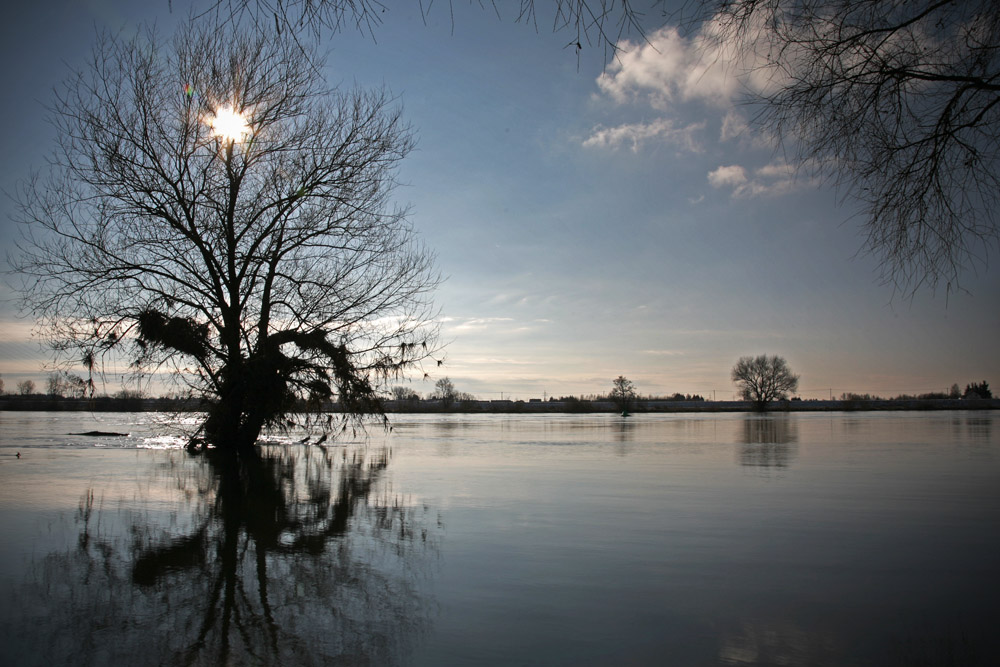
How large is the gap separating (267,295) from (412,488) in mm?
8411

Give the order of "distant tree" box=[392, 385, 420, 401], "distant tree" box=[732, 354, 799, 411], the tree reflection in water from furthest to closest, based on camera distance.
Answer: "distant tree" box=[732, 354, 799, 411] → "distant tree" box=[392, 385, 420, 401] → the tree reflection in water

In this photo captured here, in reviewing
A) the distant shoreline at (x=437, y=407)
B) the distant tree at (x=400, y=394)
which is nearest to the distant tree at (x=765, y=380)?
the distant shoreline at (x=437, y=407)

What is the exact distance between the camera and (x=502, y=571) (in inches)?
174

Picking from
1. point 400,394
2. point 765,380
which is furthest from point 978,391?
point 400,394

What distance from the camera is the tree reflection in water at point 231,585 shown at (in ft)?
10.2

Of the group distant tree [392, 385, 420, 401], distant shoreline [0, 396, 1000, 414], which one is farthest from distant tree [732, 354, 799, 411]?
distant tree [392, 385, 420, 401]

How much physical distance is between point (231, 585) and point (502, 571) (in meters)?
1.74

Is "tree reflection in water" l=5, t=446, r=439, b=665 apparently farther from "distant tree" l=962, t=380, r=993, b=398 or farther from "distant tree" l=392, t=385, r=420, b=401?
"distant tree" l=962, t=380, r=993, b=398

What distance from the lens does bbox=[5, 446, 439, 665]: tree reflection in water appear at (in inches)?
123

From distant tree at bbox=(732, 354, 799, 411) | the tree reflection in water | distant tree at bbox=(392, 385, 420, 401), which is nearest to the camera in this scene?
the tree reflection in water

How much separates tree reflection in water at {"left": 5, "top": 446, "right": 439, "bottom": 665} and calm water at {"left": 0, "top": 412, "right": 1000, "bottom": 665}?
2cm

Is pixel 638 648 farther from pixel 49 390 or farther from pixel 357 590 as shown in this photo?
pixel 49 390

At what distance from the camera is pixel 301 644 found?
315 cm

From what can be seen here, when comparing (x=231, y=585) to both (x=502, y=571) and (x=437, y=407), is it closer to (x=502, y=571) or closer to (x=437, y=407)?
(x=502, y=571)
